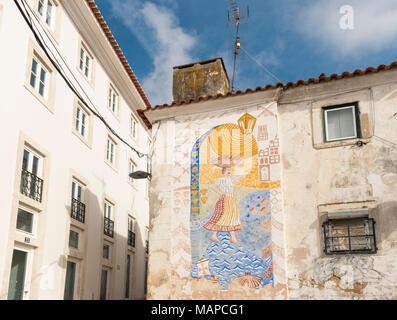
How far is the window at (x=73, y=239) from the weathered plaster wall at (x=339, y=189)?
26.8ft

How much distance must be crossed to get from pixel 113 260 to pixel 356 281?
36.9 ft

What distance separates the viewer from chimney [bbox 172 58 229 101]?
13.1 m

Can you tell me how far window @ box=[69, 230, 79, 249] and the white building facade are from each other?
3 centimetres

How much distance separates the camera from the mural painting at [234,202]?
9906 millimetres

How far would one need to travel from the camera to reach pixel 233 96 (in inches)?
439

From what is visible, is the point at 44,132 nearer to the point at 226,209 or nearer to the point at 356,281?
the point at 226,209

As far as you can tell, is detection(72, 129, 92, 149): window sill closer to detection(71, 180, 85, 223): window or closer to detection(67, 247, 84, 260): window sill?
detection(71, 180, 85, 223): window

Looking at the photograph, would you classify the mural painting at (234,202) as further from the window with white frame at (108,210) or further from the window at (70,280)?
the window with white frame at (108,210)

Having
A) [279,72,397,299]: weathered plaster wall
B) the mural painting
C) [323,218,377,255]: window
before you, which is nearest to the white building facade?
the mural painting

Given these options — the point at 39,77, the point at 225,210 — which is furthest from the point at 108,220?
the point at 225,210

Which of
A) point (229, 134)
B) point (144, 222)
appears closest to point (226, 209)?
point (229, 134)

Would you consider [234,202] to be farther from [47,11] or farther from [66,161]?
[47,11]

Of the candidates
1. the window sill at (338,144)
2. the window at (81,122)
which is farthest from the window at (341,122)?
the window at (81,122)

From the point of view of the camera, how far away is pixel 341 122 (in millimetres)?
10328
